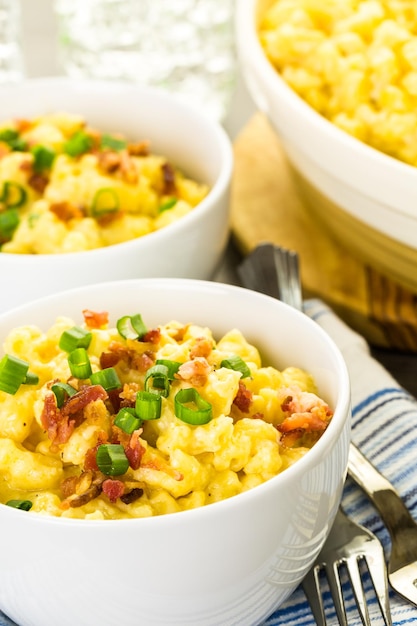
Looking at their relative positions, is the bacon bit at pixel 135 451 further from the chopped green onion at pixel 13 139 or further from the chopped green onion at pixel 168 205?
the chopped green onion at pixel 13 139

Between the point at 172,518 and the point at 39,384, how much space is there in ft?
1.48

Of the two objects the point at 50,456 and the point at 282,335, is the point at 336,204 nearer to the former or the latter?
the point at 282,335

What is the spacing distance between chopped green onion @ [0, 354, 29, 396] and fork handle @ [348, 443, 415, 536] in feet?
2.37

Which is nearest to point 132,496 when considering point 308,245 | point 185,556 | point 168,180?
point 185,556

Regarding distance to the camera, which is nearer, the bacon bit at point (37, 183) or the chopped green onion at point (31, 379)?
the chopped green onion at point (31, 379)

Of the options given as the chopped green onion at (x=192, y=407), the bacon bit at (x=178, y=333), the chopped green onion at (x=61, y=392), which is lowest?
the bacon bit at (x=178, y=333)

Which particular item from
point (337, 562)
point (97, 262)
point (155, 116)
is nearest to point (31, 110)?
point (155, 116)

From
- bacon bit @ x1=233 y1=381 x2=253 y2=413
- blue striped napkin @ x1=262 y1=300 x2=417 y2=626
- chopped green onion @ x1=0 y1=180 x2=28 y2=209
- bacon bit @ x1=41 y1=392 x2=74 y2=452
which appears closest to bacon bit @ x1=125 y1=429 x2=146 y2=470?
bacon bit @ x1=41 y1=392 x2=74 y2=452

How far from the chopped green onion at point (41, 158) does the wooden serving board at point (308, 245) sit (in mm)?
652

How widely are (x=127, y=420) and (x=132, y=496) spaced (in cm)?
13

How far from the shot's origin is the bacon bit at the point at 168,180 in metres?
2.60

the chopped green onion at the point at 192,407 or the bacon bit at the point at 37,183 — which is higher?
the chopped green onion at the point at 192,407

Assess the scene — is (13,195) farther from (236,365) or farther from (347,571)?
(347,571)

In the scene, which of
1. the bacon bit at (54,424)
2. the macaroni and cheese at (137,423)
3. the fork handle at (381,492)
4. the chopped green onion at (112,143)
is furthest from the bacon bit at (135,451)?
the chopped green onion at (112,143)
